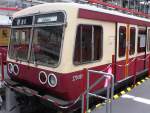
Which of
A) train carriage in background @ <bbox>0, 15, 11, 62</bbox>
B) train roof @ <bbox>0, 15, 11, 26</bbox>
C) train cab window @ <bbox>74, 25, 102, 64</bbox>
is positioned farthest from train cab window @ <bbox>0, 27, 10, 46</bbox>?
train cab window @ <bbox>74, 25, 102, 64</bbox>

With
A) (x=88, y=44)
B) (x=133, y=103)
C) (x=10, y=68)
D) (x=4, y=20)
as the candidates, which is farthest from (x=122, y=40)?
(x=4, y=20)

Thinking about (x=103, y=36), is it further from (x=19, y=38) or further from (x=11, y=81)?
(x=11, y=81)

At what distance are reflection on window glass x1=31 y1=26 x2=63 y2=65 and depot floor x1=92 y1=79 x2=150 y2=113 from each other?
143 centimetres

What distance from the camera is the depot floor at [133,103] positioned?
197 inches

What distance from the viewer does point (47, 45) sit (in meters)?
5.47

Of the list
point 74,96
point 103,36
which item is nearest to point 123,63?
point 103,36

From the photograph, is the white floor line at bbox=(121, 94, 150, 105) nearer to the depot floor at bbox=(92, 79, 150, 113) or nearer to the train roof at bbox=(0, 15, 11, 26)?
the depot floor at bbox=(92, 79, 150, 113)

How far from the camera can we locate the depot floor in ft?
16.5

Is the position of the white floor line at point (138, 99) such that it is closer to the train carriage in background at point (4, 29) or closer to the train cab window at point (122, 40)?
the train cab window at point (122, 40)

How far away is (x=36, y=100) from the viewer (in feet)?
18.5

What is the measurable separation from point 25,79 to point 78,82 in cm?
139

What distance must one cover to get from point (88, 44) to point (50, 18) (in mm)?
1009

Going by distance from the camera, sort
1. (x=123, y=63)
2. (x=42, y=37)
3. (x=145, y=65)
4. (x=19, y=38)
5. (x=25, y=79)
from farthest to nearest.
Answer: (x=145, y=65) → (x=123, y=63) → (x=19, y=38) → (x=25, y=79) → (x=42, y=37)

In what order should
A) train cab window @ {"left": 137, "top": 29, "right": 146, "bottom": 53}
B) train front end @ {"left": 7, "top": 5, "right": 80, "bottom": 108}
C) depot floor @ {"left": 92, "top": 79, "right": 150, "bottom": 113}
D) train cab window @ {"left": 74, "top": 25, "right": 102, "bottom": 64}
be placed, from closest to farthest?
depot floor @ {"left": 92, "top": 79, "right": 150, "bottom": 113}, train front end @ {"left": 7, "top": 5, "right": 80, "bottom": 108}, train cab window @ {"left": 74, "top": 25, "right": 102, "bottom": 64}, train cab window @ {"left": 137, "top": 29, "right": 146, "bottom": 53}
